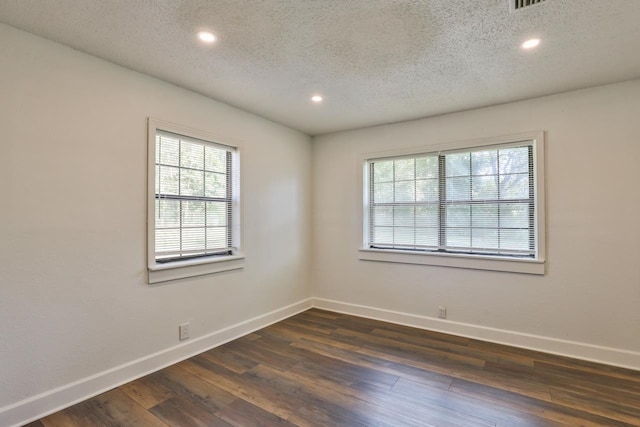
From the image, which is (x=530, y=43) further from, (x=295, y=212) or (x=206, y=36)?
(x=295, y=212)

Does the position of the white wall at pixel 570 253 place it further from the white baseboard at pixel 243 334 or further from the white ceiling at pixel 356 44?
Answer: the white ceiling at pixel 356 44

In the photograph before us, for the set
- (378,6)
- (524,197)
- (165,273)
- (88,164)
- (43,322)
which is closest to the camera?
(378,6)

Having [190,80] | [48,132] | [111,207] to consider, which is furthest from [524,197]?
[48,132]

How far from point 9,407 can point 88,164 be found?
1.64m

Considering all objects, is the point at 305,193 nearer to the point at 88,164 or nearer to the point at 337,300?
the point at 337,300

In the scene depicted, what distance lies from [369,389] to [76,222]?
2507 mm

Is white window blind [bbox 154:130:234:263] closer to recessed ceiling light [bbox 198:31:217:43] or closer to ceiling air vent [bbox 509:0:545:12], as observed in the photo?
recessed ceiling light [bbox 198:31:217:43]

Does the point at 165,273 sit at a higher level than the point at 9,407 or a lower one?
higher

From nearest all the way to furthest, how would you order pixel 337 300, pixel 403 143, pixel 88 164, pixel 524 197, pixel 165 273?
pixel 88 164, pixel 165 273, pixel 524 197, pixel 403 143, pixel 337 300

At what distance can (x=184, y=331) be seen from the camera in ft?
9.43

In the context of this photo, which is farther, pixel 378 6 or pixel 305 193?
pixel 305 193

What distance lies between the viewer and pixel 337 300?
434cm

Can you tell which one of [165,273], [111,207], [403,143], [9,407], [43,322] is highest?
[403,143]

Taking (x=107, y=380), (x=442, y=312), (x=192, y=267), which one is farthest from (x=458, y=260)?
(x=107, y=380)
